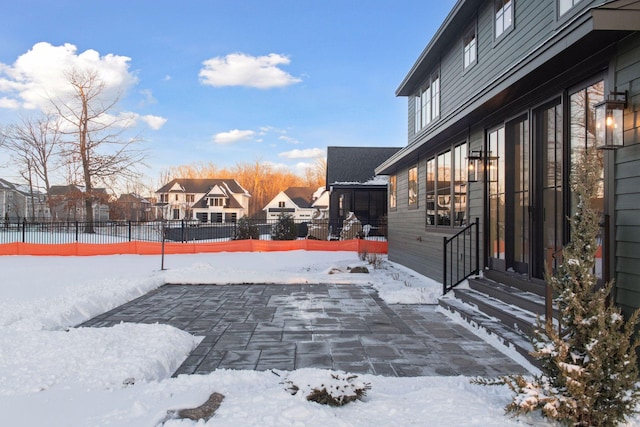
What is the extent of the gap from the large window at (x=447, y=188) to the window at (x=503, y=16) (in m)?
2.07

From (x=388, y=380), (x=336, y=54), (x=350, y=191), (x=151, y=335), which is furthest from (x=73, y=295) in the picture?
(x=350, y=191)

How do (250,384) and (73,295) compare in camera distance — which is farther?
(73,295)

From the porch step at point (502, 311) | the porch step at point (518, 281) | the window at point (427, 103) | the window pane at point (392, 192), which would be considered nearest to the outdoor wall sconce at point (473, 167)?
the porch step at point (518, 281)

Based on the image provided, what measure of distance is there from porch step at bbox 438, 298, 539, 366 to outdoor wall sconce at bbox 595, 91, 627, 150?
1.93 metres

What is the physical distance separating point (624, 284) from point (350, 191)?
21.8 meters

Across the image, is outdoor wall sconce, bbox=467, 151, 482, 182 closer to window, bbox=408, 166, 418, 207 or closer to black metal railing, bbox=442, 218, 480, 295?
black metal railing, bbox=442, 218, 480, 295

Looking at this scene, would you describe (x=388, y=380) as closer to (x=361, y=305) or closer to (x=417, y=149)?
(x=361, y=305)

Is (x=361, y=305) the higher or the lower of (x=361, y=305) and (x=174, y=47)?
the lower

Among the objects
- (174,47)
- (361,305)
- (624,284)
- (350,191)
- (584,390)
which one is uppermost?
(174,47)

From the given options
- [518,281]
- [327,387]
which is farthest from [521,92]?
[327,387]

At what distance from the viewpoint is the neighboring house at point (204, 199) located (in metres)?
51.2

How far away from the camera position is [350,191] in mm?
25188

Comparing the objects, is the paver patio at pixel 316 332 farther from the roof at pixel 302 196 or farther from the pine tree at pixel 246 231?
the roof at pixel 302 196

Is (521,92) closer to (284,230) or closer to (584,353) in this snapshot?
(584,353)
